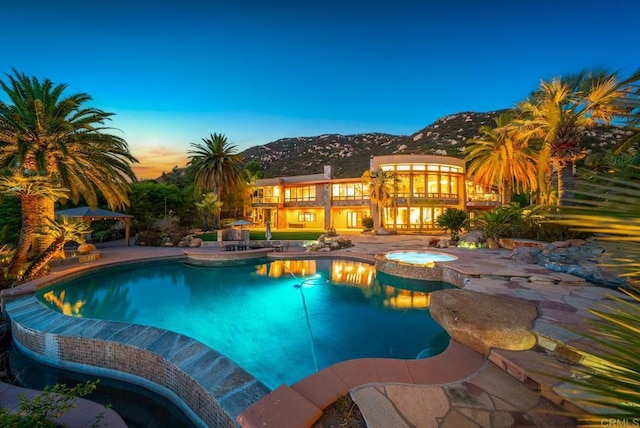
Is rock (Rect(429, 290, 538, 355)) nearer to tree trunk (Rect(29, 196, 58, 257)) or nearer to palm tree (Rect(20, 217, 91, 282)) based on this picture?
palm tree (Rect(20, 217, 91, 282))

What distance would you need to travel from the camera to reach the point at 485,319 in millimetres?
4363

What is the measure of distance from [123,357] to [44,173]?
8.76 meters

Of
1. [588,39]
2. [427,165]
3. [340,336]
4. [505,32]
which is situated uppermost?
[505,32]

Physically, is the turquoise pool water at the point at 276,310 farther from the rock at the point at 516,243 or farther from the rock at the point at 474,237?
the rock at the point at 474,237

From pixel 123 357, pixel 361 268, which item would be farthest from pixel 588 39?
pixel 123 357

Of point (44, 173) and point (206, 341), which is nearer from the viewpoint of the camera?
point (206, 341)

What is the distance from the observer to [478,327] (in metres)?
4.14

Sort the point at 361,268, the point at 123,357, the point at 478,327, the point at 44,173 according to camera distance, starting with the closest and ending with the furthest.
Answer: the point at 478,327, the point at 123,357, the point at 44,173, the point at 361,268

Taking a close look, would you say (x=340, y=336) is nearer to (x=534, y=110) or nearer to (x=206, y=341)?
(x=206, y=341)

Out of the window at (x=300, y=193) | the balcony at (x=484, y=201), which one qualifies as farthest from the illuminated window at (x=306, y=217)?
the balcony at (x=484, y=201)

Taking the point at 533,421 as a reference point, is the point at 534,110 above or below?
above

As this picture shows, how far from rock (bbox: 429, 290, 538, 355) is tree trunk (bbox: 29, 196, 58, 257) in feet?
45.6

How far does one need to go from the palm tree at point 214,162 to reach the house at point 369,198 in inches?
322

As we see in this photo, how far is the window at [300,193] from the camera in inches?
1232
